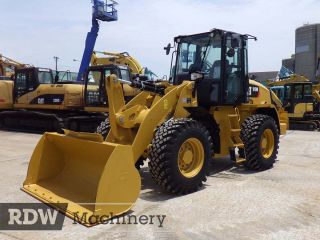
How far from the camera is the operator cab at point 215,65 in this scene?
23.0 ft

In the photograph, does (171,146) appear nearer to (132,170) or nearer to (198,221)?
(132,170)

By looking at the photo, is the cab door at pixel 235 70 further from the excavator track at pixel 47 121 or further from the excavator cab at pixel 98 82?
the excavator track at pixel 47 121

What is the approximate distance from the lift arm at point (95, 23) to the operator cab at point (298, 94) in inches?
380

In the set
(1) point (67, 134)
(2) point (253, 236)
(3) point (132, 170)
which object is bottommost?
(2) point (253, 236)

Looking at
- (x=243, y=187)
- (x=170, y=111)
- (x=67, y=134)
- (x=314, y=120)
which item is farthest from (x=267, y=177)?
(x=314, y=120)

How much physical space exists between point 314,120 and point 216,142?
12.2 meters

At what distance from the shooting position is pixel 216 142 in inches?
277

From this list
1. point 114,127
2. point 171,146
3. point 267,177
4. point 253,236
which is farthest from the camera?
point 267,177

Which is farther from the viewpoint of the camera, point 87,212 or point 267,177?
point 267,177

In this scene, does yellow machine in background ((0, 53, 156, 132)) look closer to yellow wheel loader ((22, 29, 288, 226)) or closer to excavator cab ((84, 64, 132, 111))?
excavator cab ((84, 64, 132, 111))

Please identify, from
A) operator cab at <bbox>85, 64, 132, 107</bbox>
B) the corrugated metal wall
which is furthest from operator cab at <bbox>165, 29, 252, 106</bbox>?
the corrugated metal wall

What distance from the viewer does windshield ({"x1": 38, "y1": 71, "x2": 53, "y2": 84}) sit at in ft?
50.2

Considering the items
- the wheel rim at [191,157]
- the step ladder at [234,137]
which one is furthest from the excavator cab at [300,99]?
the wheel rim at [191,157]

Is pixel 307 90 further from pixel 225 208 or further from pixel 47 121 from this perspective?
pixel 225 208
